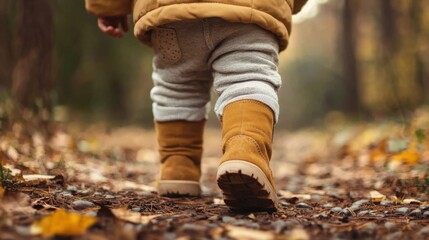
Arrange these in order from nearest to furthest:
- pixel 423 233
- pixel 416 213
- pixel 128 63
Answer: pixel 423 233 < pixel 416 213 < pixel 128 63

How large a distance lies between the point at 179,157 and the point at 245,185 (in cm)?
64

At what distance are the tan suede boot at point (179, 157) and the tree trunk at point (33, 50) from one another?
2.00 meters

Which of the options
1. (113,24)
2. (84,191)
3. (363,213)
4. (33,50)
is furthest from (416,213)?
(33,50)

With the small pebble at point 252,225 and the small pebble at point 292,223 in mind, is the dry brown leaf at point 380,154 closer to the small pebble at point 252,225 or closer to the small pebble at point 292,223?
the small pebble at point 292,223

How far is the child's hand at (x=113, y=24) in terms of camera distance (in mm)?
2363

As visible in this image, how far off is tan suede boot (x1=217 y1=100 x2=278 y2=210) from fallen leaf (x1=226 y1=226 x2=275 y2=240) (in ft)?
0.92

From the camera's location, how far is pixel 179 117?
2.22 meters

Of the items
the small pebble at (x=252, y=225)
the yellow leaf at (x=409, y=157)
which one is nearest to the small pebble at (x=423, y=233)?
the small pebble at (x=252, y=225)

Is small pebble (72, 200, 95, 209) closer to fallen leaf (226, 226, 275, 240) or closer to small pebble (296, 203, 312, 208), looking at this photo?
fallen leaf (226, 226, 275, 240)

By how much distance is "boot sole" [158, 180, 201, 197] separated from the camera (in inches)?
86.7

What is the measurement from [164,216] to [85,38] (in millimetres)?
6670

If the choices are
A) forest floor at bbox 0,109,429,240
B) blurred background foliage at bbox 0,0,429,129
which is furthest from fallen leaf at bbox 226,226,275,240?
blurred background foliage at bbox 0,0,429,129

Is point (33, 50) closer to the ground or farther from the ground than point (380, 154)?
farther from the ground

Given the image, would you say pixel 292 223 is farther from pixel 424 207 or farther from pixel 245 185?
pixel 424 207
